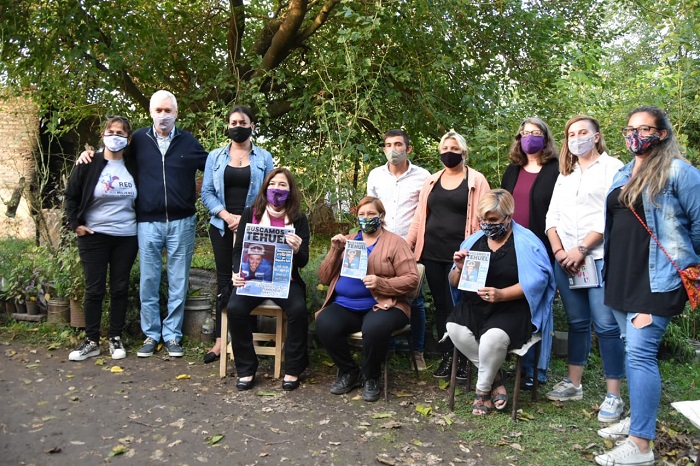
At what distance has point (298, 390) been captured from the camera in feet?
16.5

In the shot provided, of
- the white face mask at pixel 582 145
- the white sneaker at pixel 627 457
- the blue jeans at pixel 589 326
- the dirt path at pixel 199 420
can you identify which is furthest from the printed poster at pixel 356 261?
the white sneaker at pixel 627 457

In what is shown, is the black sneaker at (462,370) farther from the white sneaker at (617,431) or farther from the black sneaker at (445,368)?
the white sneaker at (617,431)

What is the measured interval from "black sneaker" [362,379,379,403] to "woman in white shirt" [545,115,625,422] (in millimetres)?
1609

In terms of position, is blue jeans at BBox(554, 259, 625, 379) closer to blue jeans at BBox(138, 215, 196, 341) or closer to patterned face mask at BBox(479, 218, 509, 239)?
patterned face mask at BBox(479, 218, 509, 239)

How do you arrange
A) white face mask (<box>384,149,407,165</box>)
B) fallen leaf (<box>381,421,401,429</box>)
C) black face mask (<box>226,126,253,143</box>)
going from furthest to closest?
black face mask (<box>226,126,253,143</box>) < white face mask (<box>384,149,407,165</box>) < fallen leaf (<box>381,421,401,429</box>)

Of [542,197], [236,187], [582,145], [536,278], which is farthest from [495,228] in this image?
[236,187]

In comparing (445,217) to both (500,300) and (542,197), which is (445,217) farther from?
(500,300)

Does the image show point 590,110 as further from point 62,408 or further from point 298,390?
point 62,408

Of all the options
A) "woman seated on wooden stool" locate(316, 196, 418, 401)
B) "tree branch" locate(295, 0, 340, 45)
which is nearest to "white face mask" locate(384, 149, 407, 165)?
"woman seated on wooden stool" locate(316, 196, 418, 401)

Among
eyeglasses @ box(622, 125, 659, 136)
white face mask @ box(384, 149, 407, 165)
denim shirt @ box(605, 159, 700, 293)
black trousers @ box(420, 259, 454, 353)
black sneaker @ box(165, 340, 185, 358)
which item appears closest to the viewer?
denim shirt @ box(605, 159, 700, 293)

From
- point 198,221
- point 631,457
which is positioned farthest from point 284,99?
point 631,457

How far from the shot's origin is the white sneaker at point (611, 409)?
4422 mm

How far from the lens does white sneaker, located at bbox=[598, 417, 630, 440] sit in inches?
163

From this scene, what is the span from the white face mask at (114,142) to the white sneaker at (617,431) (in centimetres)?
462
